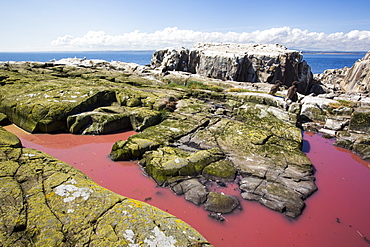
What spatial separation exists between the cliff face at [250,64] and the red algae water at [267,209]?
21.7m

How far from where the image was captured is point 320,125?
15656 millimetres

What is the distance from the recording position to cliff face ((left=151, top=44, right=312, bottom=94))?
3012 centimetres

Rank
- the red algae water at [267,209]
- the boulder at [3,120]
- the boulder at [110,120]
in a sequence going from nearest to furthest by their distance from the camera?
the red algae water at [267,209], the boulder at [110,120], the boulder at [3,120]

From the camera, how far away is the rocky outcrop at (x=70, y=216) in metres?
3.53

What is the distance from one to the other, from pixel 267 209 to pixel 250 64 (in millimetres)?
28037

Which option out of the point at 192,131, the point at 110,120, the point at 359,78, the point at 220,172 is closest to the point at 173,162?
the point at 220,172

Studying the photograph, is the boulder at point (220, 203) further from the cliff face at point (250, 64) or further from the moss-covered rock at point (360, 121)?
the cliff face at point (250, 64)

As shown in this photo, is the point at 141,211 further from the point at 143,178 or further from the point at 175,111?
the point at 175,111

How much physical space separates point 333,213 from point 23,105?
54.2 feet

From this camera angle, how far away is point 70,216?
3.93 meters

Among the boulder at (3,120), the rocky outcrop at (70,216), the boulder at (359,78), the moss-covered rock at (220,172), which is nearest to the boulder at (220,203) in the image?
the moss-covered rock at (220,172)

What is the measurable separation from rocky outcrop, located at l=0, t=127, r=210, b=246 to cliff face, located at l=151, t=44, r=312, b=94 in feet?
90.8

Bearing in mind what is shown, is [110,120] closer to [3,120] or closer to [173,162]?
[173,162]

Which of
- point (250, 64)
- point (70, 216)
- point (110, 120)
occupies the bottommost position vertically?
point (110, 120)
